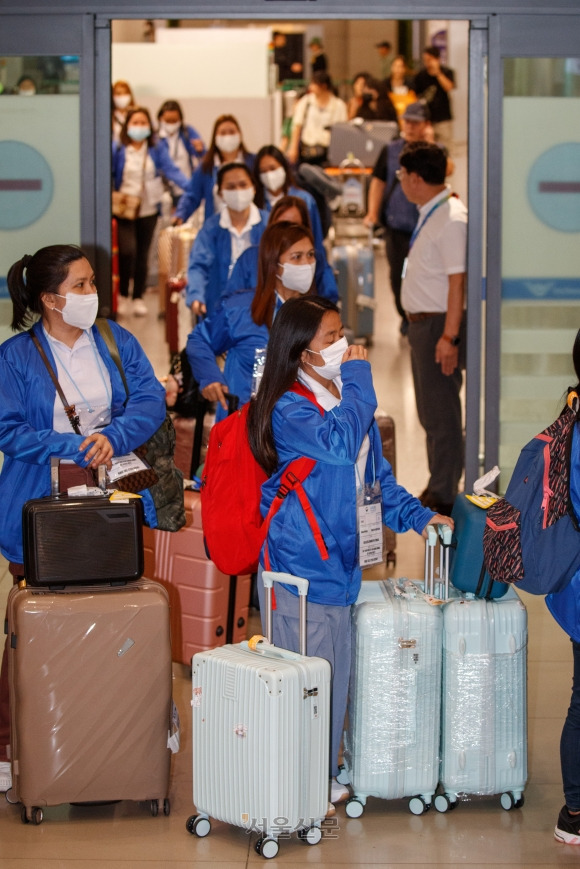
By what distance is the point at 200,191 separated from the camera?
9.92 meters

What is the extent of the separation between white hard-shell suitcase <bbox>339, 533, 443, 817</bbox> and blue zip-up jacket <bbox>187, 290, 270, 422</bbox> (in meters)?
1.71

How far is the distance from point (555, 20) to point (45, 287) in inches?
120

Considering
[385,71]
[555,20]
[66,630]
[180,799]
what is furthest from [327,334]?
[385,71]

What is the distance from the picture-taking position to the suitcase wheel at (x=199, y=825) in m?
3.74

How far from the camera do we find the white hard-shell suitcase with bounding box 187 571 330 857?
348 cm

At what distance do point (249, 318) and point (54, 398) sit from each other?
1.45 meters

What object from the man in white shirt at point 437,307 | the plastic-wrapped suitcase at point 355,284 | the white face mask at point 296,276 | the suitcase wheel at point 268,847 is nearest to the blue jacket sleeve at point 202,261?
the man in white shirt at point 437,307

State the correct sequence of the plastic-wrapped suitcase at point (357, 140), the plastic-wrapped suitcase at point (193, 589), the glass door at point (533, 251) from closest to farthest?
the plastic-wrapped suitcase at point (193, 589) < the glass door at point (533, 251) < the plastic-wrapped suitcase at point (357, 140)

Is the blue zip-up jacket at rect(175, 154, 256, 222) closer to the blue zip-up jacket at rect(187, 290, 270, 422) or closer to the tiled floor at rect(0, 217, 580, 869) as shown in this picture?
the blue zip-up jacket at rect(187, 290, 270, 422)

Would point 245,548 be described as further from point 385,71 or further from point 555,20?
point 385,71

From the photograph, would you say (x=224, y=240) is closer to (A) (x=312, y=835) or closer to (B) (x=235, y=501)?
(B) (x=235, y=501)

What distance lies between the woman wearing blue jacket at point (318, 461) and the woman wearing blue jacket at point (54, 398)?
50 centimetres

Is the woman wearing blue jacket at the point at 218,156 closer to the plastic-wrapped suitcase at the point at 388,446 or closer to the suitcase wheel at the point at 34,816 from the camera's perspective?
the plastic-wrapped suitcase at the point at 388,446

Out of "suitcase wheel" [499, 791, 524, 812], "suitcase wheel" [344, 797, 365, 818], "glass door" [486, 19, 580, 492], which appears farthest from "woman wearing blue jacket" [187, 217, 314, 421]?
"suitcase wheel" [499, 791, 524, 812]
